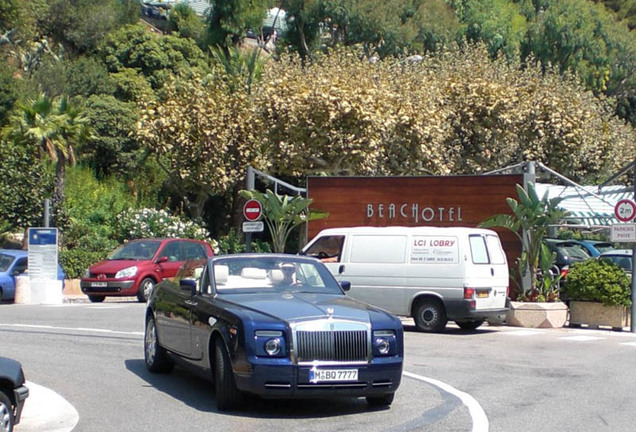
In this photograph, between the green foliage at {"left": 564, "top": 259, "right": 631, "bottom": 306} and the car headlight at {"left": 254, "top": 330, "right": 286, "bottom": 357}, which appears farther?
the green foliage at {"left": 564, "top": 259, "right": 631, "bottom": 306}

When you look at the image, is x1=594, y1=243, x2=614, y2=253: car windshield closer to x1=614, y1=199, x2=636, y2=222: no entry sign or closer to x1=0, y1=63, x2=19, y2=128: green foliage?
x1=614, y1=199, x2=636, y2=222: no entry sign

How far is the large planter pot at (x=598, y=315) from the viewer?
2073 centimetres

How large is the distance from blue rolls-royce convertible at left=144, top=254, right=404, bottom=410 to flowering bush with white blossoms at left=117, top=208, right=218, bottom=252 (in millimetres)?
25138

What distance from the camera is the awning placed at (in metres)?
24.1

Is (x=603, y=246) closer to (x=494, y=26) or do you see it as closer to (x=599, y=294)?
(x=599, y=294)

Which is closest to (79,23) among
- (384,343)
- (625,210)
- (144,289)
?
(144,289)

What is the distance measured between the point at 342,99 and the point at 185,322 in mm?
22696

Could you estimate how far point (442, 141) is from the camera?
123ft

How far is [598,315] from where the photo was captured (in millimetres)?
20906

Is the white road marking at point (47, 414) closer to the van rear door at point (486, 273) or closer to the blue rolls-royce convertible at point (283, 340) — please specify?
the blue rolls-royce convertible at point (283, 340)


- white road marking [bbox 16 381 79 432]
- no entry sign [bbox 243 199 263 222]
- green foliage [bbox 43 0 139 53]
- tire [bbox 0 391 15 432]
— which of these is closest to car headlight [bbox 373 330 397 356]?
white road marking [bbox 16 381 79 432]

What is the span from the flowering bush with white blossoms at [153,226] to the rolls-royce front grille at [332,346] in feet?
88.5

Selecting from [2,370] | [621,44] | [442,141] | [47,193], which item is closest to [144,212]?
[47,193]

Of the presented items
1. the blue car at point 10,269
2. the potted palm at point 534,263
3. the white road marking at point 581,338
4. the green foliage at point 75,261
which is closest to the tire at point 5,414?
the white road marking at point 581,338
